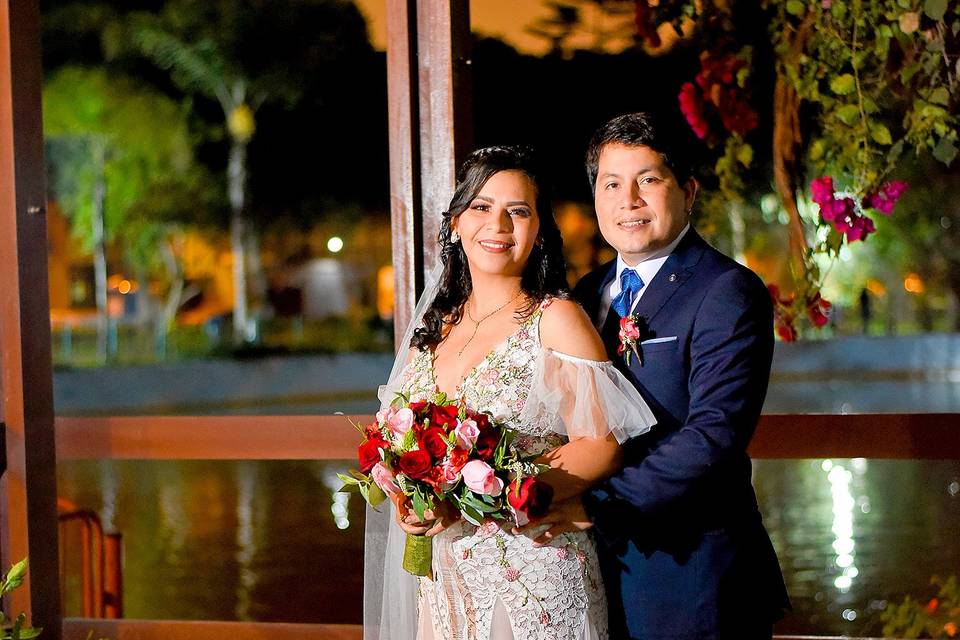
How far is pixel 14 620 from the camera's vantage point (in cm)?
382

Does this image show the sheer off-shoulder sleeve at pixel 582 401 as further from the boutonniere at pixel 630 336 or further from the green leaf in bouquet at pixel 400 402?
the green leaf in bouquet at pixel 400 402

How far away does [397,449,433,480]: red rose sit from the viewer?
8.13 ft

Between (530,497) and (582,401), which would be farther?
(582,401)

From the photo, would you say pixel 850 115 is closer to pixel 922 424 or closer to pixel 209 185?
pixel 922 424

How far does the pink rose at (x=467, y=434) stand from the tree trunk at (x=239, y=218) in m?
25.6

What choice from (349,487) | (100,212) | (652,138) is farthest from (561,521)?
(100,212)

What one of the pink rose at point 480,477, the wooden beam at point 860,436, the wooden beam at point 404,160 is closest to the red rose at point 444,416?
the pink rose at point 480,477

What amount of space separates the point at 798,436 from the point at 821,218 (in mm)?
784

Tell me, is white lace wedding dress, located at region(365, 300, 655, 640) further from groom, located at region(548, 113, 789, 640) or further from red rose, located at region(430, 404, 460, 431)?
red rose, located at region(430, 404, 460, 431)

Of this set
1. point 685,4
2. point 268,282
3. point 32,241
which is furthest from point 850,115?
point 268,282

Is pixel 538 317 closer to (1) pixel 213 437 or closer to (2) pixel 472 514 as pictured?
(2) pixel 472 514

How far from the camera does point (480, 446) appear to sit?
251cm

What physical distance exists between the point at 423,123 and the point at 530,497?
151 cm

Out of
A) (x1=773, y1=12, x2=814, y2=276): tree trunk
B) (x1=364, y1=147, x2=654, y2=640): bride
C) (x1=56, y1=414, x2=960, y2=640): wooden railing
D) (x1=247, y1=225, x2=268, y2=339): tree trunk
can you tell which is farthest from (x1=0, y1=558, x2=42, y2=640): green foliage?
(x1=247, y1=225, x2=268, y2=339): tree trunk
